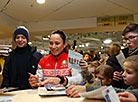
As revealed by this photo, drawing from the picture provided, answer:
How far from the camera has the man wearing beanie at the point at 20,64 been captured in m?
1.78

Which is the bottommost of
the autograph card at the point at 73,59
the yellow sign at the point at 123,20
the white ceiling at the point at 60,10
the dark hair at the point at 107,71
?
the dark hair at the point at 107,71

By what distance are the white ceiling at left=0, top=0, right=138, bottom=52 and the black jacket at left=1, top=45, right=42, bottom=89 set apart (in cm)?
220

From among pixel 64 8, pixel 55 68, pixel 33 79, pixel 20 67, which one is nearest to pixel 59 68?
pixel 55 68

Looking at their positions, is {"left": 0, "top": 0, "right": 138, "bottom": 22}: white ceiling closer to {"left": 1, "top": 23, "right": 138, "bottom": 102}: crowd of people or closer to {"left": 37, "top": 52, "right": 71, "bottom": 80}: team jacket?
{"left": 1, "top": 23, "right": 138, "bottom": 102}: crowd of people

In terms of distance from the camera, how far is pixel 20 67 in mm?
1825

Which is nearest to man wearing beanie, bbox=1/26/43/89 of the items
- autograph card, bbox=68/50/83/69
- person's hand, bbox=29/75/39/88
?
person's hand, bbox=29/75/39/88

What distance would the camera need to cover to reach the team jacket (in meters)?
1.55

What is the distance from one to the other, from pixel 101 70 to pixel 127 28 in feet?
2.19

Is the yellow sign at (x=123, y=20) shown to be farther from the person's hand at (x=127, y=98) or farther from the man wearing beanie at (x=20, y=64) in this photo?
the person's hand at (x=127, y=98)

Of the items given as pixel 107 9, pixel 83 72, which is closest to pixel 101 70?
pixel 83 72

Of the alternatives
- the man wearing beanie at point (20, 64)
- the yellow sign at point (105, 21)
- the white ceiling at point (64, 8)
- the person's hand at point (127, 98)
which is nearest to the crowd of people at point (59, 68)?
the man wearing beanie at point (20, 64)

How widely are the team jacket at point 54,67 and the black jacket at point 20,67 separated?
0.64 ft

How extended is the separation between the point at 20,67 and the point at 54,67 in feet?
1.73

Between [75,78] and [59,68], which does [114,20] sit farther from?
[75,78]
